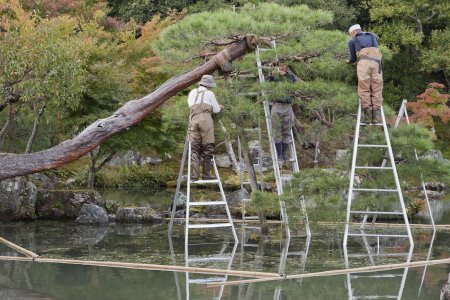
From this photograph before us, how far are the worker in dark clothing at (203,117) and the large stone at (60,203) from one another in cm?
406

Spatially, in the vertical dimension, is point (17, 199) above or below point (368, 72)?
below

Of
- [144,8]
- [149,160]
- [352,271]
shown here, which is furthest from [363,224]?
[144,8]

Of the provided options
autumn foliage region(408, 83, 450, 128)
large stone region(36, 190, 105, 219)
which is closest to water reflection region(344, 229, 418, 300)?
large stone region(36, 190, 105, 219)

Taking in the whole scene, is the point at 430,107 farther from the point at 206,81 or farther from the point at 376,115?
the point at 206,81

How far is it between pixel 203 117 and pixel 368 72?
2.25 meters

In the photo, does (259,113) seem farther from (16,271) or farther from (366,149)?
(16,271)

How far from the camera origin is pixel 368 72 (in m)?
11.1

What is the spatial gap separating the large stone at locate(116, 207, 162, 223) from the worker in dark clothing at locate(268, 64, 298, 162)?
3466mm

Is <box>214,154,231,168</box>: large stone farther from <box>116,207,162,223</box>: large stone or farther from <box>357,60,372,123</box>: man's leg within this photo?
<box>357,60,372,123</box>: man's leg

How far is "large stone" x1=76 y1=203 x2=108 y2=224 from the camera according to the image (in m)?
14.5

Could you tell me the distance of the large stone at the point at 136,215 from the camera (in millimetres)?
14945

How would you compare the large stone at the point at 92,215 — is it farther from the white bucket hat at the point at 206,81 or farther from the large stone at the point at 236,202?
the white bucket hat at the point at 206,81

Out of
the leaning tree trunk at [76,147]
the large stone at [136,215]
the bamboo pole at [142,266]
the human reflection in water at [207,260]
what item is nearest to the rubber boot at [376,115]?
the human reflection in water at [207,260]

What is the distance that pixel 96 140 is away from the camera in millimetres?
11258
